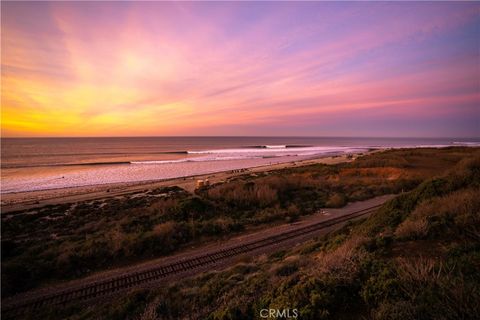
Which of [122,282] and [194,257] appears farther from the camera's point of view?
[194,257]

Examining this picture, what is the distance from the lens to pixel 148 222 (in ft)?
45.7

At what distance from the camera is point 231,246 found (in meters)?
10.0

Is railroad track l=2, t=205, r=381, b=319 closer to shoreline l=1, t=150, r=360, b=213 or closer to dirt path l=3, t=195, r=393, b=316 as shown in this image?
dirt path l=3, t=195, r=393, b=316

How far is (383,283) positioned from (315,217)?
1149 cm

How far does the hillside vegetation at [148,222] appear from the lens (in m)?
8.45

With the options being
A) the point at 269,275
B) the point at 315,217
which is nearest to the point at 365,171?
the point at 315,217

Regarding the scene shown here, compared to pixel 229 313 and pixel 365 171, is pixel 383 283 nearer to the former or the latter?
pixel 229 313

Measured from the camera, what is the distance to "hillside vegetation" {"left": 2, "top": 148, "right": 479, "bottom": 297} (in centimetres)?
845
